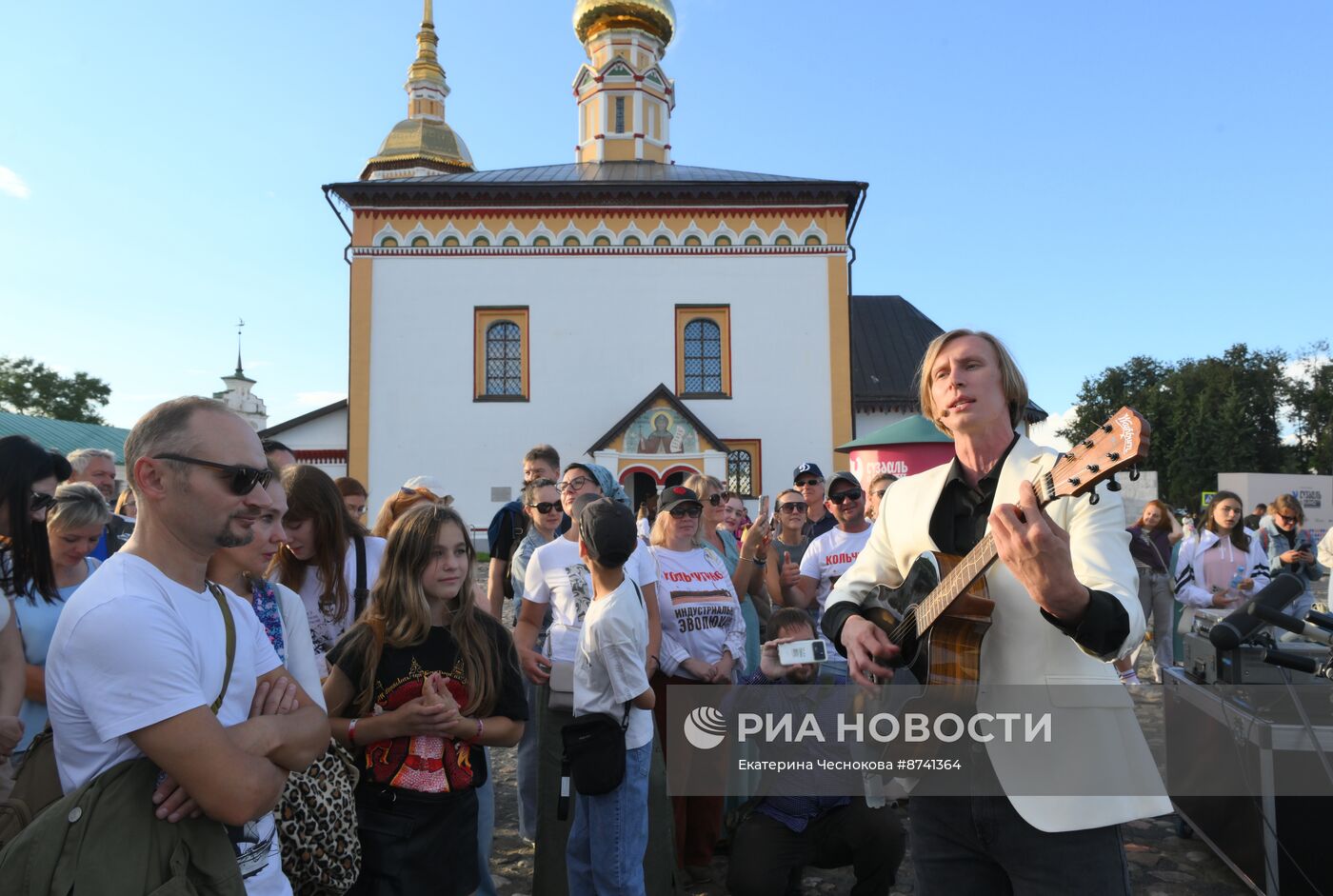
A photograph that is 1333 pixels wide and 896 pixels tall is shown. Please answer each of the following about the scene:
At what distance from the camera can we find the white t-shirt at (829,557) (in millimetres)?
5840

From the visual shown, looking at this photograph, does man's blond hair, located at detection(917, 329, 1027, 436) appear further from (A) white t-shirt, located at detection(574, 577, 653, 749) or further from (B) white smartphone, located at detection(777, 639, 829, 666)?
(A) white t-shirt, located at detection(574, 577, 653, 749)

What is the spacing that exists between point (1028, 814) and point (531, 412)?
24681mm

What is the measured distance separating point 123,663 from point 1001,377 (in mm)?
2054

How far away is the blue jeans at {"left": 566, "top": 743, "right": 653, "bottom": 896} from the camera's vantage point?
345cm

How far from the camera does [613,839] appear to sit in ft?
11.4

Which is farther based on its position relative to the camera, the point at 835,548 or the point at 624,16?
the point at 624,16

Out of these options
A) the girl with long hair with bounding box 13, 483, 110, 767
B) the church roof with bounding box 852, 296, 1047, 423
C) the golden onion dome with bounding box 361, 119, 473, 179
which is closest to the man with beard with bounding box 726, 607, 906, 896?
the girl with long hair with bounding box 13, 483, 110, 767

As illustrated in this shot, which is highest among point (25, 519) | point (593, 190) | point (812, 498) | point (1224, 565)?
point (593, 190)

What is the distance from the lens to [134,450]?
1878 mm

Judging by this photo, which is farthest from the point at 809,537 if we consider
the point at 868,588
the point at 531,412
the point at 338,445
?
the point at 338,445

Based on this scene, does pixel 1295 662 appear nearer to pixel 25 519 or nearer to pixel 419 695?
pixel 419 695

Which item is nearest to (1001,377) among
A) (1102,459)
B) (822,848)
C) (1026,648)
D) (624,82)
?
(1102,459)

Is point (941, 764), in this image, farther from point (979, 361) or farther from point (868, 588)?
point (979, 361)

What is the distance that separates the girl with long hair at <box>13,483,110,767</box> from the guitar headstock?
10.7 feet
